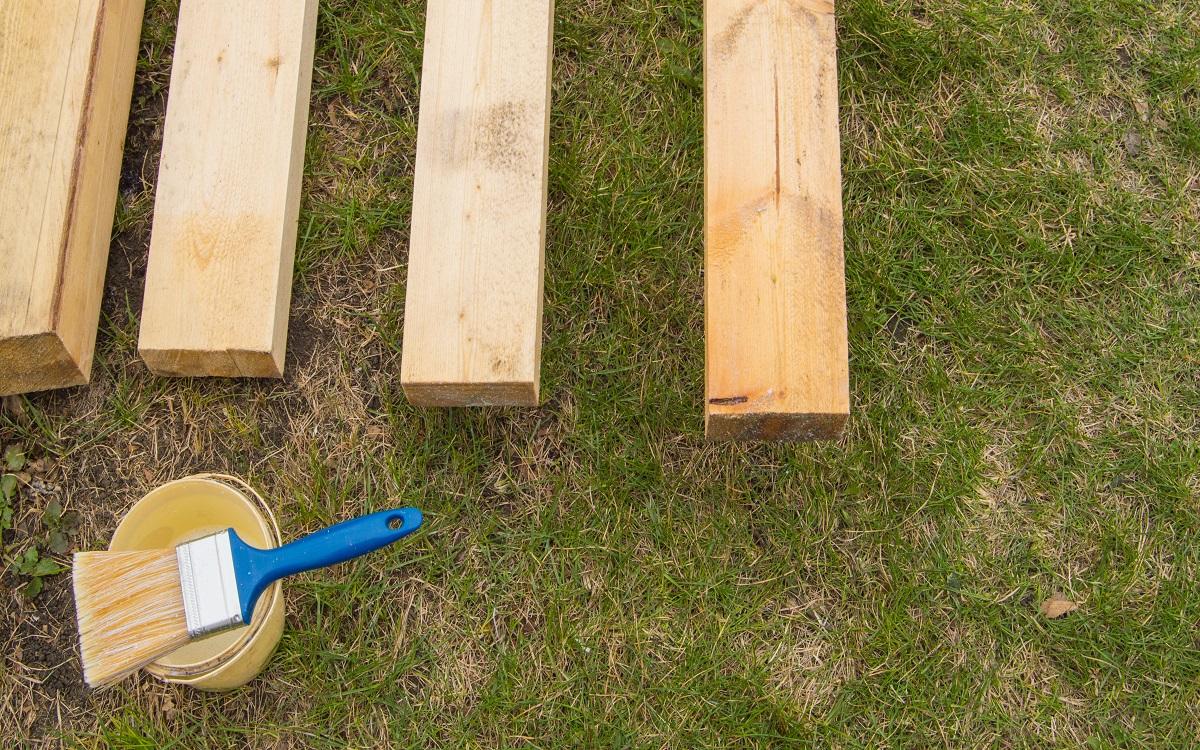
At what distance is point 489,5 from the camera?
96.5 inches

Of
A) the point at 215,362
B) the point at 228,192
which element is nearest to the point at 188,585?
the point at 215,362

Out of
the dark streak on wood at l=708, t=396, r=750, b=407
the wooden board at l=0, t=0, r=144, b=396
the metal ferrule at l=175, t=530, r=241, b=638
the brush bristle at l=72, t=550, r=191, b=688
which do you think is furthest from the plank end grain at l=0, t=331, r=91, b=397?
the dark streak on wood at l=708, t=396, r=750, b=407

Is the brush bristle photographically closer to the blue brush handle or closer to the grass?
the blue brush handle

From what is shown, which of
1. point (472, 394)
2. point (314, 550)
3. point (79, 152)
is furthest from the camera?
point (79, 152)

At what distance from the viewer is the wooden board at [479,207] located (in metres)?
2.24

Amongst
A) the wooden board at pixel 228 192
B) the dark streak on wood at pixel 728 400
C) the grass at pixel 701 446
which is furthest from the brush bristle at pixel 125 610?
the dark streak on wood at pixel 728 400

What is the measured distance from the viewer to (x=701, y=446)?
254cm

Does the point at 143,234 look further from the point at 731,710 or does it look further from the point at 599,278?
the point at 731,710

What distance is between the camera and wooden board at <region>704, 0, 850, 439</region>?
2.06m

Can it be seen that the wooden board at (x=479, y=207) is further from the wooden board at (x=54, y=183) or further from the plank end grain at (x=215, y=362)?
the wooden board at (x=54, y=183)

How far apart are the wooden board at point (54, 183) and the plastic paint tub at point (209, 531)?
431mm

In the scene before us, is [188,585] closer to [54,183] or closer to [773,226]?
[54,183]

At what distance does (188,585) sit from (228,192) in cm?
98

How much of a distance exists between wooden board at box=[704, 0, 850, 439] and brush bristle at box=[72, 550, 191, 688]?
3.75 feet
